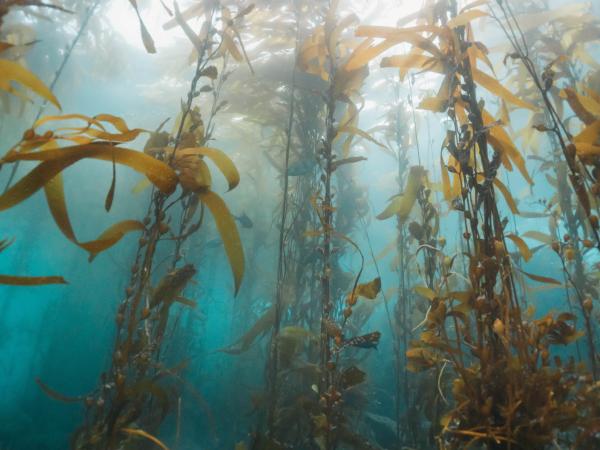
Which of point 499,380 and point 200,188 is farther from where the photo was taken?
point 200,188

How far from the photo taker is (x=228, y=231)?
4.12 feet

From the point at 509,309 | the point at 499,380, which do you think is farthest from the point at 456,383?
the point at 509,309

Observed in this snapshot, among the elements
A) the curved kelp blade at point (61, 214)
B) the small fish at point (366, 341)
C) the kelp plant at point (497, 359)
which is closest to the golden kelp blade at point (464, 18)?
the kelp plant at point (497, 359)

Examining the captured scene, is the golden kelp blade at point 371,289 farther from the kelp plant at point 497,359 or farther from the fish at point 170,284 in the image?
the fish at point 170,284

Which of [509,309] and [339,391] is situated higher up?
[509,309]

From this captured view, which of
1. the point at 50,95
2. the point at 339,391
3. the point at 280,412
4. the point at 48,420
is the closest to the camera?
the point at 50,95

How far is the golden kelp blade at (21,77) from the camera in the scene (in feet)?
3.62

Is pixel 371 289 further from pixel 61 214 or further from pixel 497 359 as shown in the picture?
pixel 61 214

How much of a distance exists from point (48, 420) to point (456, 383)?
17.5 m

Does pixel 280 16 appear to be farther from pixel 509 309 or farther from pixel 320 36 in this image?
pixel 509 309

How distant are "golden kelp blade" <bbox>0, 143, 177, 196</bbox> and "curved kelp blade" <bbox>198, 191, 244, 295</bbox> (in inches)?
6.9

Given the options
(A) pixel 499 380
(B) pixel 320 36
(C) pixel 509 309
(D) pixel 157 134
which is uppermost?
(B) pixel 320 36

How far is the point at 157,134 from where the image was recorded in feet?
5.08

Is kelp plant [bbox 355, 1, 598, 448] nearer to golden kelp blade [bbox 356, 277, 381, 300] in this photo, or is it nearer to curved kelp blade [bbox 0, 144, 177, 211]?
golden kelp blade [bbox 356, 277, 381, 300]
